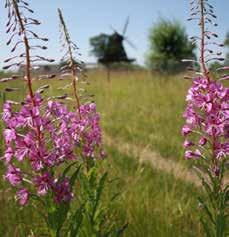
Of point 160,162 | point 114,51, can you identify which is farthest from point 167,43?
point 160,162

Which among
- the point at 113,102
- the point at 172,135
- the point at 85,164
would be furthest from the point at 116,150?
the point at 113,102

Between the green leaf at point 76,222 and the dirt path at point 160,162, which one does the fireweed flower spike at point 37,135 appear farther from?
the dirt path at point 160,162

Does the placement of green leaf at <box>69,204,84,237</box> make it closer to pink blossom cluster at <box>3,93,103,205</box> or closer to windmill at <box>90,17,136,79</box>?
pink blossom cluster at <box>3,93,103,205</box>

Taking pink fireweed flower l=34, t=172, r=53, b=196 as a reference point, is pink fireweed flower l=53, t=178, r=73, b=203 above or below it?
below

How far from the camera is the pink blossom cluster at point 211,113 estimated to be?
2.40 metres

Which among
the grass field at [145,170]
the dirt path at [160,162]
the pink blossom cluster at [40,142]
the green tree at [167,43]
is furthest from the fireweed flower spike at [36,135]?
the green tree at [167,43]

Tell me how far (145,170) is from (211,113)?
348cm

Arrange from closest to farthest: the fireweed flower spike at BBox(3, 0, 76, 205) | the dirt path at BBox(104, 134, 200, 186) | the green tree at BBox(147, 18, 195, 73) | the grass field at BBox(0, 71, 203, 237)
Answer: the fireweed flower spike at BBox(3, 0, 76, 205), the grass field at BBox(0, 71, 203, 237), the dirt path at BBox(104, 134, 200, 186), the green tree at BBox(147, 18, 195, 73)

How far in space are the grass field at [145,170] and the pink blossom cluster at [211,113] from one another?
1.10 metres

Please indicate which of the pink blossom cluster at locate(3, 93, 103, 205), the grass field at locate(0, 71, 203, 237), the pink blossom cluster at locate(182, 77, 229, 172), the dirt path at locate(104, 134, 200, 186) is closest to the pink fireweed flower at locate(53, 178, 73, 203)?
the pink blossom cluster at locate(3, 93, 103, 205)

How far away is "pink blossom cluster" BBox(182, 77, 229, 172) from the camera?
2.40m

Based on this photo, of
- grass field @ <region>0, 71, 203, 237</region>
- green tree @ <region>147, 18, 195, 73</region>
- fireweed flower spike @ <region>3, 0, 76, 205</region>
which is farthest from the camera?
green tree @ <region>147, 18, 195, 73</region>

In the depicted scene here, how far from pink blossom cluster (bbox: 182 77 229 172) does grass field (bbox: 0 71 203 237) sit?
1103mm

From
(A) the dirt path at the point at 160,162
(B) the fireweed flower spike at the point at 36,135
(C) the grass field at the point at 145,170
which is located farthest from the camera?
(A) the dirt path at the point at 160,162
